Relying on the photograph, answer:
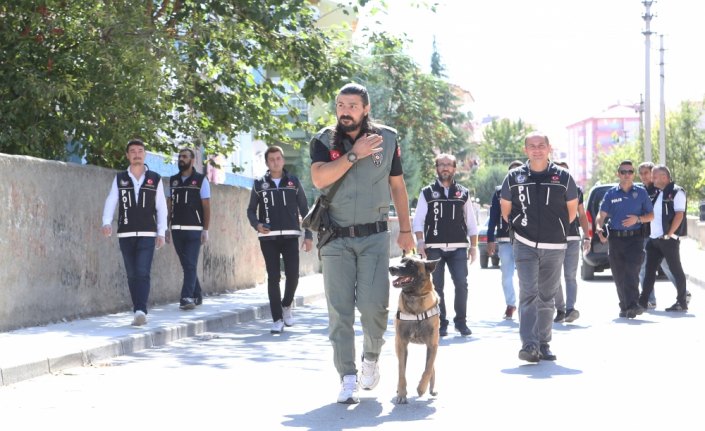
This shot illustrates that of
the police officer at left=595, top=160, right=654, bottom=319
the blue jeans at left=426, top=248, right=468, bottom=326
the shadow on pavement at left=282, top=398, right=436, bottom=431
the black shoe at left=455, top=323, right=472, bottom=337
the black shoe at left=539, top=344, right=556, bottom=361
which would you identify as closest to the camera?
the shadow on pavement at left=282, top=398, right=436, bottom=431

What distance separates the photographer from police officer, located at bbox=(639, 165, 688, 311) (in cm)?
1588

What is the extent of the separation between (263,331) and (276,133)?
23.7 ft

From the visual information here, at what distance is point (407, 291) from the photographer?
8008mm

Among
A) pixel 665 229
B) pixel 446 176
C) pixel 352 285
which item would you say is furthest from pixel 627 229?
pixel 352 285

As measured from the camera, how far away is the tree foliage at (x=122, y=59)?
15.6 metres

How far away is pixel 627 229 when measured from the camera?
49.6 ft

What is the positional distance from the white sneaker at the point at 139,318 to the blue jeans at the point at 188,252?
2529mm

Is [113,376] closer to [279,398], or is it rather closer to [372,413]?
[279,398]

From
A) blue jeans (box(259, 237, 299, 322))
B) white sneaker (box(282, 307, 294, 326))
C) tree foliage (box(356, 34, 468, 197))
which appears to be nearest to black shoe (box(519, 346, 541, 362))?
blue jeans (box(259, 237, 299, 322))

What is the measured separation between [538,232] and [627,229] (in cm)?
512

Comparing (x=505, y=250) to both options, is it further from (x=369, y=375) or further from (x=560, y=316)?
(x=369, y=375)

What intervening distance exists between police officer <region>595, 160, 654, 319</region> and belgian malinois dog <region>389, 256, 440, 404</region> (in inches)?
294

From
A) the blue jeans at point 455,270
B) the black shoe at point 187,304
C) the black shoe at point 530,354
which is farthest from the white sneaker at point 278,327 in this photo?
the black shoe at point 530,354

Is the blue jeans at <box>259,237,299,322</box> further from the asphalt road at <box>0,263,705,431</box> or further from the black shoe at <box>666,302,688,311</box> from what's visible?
the black shoe at <box>666,302,688,311</box>
